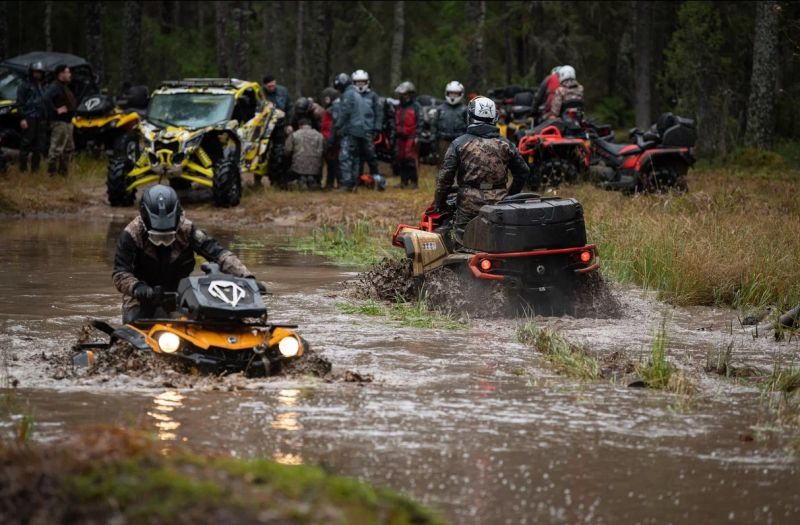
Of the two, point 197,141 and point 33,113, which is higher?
point 33,113

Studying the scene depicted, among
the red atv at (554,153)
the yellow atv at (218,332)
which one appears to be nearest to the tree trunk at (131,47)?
the red atv at (554,153)

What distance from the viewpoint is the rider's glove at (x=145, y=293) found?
9.55 metres

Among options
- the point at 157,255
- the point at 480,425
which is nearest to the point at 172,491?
the point at 480,425

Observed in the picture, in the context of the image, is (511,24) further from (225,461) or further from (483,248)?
(225,461)

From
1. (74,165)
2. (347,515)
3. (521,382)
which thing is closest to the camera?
(347,515)

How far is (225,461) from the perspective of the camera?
599cm

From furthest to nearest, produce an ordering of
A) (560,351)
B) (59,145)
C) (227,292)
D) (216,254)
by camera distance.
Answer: (59,145) → (560,351) → (216,254) → (227,292)

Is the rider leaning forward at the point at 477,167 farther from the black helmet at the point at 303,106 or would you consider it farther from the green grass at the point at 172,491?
the black helmet at the point at 303,106

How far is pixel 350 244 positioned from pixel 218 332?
29.7ft

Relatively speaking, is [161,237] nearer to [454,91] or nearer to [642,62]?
[454,91]

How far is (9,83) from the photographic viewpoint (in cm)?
2603

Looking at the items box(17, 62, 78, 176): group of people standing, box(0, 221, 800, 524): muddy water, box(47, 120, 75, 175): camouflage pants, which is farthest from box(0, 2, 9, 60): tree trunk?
box(0, 221, 800, 524): muddy water

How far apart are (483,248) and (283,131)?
12.2 meters

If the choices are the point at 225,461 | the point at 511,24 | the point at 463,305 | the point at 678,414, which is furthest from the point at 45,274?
the point at 511,24
